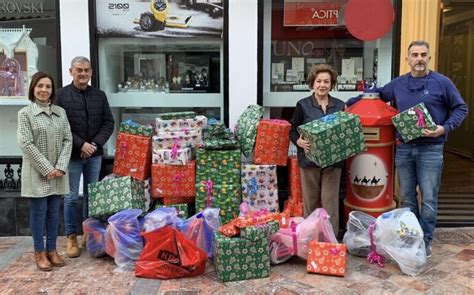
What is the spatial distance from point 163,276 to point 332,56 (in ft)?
9.88

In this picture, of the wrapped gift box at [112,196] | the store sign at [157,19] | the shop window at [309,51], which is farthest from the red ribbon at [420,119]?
the wrapped gift box at [112,196]

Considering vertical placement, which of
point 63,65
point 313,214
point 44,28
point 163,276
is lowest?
point 163,276

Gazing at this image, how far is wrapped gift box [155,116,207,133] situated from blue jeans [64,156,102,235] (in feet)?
2.10

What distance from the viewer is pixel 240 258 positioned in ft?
13.2

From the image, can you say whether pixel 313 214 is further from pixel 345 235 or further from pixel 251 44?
pixel 251 44

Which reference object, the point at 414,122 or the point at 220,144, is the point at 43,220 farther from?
the point at 414,122

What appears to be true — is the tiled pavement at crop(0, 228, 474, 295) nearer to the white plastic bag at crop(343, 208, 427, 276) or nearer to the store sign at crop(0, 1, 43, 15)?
the white plastic bag at crop(343, 208, 427, 276)

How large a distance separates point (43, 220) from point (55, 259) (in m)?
0.40

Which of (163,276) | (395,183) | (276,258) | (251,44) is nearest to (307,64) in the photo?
(251,44)

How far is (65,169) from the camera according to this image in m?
4.21

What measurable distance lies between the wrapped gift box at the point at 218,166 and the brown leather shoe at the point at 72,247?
126 cm

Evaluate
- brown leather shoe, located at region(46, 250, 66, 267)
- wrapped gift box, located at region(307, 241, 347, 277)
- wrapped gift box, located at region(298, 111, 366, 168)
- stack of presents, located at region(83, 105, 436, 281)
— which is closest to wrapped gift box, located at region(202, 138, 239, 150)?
stack of presents, located at region(83, 105, 436, 281)

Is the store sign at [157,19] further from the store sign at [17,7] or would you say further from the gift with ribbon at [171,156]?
the gift with ribbon at [171,156]

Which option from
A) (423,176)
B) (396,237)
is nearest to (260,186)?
(396,237)
